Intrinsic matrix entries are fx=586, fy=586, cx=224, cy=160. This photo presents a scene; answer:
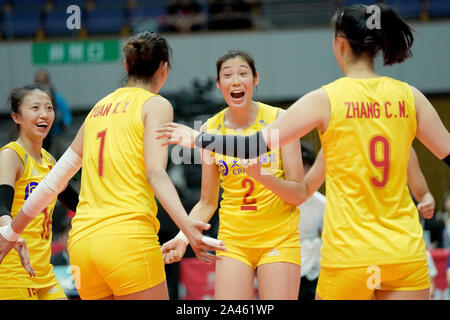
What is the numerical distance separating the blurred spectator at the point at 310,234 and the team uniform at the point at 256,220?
1508 millimetres

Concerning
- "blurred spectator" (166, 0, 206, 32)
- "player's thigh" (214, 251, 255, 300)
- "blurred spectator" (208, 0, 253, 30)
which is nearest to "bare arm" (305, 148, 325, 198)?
"player's thigh" (214, 251, 255, 300)

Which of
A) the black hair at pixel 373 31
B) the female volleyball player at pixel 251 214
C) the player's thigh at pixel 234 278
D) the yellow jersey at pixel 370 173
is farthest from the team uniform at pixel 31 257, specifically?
the black hair at pixel 373 31

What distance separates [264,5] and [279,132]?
38.2ft

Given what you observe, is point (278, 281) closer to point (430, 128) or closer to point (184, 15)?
point (430, 128)

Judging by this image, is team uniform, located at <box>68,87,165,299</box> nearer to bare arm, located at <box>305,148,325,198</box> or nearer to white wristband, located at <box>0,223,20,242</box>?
white wristband, located at <box>0,223,20,242</box>

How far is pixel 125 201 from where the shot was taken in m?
2.78

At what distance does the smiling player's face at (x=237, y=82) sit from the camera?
3.73 meters

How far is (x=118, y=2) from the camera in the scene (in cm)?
1477

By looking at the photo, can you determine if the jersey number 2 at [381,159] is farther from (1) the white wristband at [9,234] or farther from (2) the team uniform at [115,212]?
(1) the white wristband at [9,234]

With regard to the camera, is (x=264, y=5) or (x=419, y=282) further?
(x=264, y=5)

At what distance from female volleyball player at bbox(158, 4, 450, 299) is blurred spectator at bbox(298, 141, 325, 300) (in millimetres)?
2461

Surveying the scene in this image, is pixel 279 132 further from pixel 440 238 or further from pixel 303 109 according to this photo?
pixel 440 238

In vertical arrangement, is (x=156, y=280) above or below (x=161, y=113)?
below

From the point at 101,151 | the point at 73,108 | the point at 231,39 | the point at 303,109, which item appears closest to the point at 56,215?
the point at 73,108
